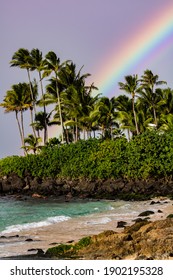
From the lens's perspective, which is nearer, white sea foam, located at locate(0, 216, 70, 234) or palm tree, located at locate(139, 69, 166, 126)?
white sea foam, located at locate(0, 216, 70, 234)

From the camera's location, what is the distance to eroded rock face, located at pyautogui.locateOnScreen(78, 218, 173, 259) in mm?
7480

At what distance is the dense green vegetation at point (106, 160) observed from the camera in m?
32.4

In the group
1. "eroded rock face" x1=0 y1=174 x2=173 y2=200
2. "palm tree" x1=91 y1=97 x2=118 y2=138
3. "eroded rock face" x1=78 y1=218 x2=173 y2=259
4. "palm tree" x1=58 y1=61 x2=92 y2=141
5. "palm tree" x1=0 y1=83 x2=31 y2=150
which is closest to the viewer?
"eroded rock face" x1=78 y1=218 x2=173 y2=259

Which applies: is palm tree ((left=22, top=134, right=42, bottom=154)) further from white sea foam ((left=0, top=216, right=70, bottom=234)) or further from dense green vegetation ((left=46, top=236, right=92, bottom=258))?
dense green vegetation ((left=46, top=236, right=92, bottom=258))

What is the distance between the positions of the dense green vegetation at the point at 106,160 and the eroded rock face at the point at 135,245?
23036mm

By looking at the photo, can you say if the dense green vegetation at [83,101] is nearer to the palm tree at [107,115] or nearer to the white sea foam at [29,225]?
the palm tree at [107,115]

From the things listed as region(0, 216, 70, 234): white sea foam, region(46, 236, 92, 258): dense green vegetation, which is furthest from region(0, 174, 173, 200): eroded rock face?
region(46, 236, 92, 258): dense green vegetation

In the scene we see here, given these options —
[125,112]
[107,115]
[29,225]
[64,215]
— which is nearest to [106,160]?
[125,112]

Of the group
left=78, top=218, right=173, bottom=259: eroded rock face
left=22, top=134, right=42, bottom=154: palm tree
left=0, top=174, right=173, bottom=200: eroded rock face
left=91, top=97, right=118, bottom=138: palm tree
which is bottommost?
left=78, top=218, right=173, bottom=259: eroded rock face

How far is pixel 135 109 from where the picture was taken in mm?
43812

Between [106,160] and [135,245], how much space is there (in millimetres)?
27742

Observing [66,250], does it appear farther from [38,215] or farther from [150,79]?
[150,79]

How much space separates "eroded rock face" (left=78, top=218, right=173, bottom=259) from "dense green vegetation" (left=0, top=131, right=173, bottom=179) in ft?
75.6

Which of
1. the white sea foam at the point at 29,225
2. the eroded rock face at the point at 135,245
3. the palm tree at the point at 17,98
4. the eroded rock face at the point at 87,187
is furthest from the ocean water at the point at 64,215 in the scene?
the palm tree at the point at 17,98
